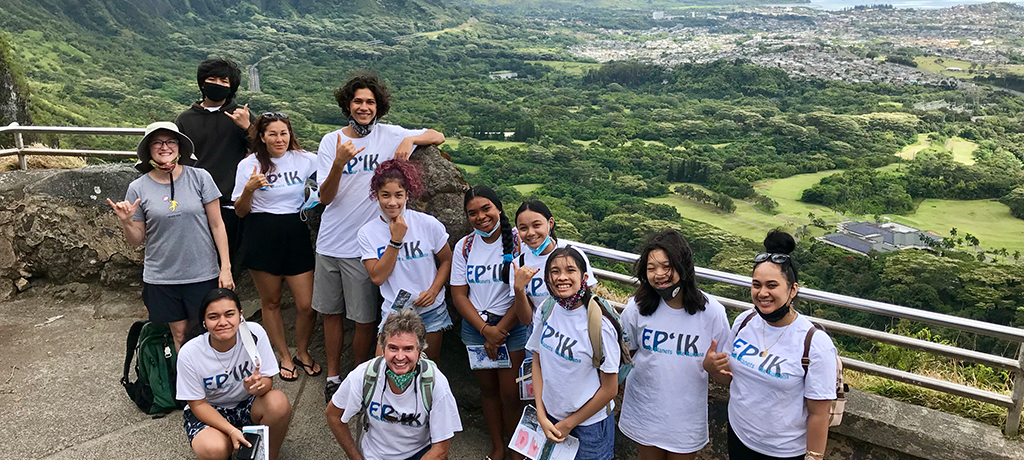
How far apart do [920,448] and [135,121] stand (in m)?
48.0

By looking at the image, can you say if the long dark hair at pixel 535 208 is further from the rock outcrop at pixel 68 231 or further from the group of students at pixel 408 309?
the rock outcrop at pixel 68 231

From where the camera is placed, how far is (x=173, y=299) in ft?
12.7

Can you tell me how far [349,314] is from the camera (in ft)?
13.0

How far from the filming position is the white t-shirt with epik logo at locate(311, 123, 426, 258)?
12.7ft

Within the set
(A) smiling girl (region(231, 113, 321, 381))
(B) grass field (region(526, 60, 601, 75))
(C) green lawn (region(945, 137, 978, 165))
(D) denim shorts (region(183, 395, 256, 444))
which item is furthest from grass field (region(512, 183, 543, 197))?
(B) grass field (region(526, 60, 601, 75))

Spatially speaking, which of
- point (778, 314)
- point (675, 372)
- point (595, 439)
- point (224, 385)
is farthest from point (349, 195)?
point (778, 314)

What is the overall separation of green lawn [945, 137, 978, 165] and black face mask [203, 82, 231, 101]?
66732 mm

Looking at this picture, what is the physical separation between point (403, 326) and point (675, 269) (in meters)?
1.18

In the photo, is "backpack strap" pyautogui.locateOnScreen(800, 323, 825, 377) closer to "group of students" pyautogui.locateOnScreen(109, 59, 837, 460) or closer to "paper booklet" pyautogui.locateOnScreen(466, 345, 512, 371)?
"group of students" pyautogui.locateOnScreen(109, 59, 837, 460)

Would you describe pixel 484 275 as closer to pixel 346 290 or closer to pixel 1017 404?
pixel 346 290

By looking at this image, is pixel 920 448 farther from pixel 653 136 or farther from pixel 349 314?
pixel 653 136

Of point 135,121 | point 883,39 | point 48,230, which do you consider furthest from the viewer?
point 883,39

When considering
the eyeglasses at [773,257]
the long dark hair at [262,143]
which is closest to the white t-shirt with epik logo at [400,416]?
the eyeglasses at [773,257]

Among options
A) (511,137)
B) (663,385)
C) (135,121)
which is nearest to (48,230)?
(663,385)
